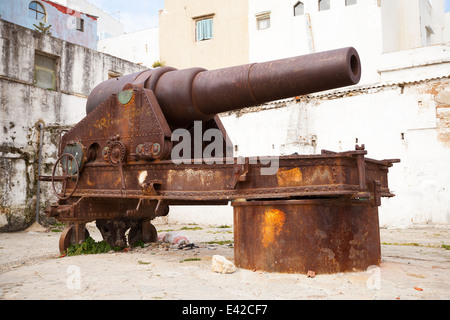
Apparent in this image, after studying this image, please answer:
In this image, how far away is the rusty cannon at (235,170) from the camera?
386 centimetres

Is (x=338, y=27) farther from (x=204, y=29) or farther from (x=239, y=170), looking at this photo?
(x=239, y=170)

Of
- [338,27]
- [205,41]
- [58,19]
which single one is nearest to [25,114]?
[205,41]

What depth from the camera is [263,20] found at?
16.8m

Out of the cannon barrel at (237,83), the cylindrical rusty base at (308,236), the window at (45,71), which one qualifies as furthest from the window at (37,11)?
the cylindrical rusty base at (308,236)

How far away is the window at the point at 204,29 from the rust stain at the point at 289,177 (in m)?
15.3

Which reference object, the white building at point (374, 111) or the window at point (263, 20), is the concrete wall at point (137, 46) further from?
the white building at point (374, 111)

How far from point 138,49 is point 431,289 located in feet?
76.8

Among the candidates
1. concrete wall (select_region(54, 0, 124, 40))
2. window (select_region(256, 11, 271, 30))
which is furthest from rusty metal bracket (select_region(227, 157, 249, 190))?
concrete wall (select_region(54, 0, 124, 40))

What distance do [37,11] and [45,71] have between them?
36.2ft

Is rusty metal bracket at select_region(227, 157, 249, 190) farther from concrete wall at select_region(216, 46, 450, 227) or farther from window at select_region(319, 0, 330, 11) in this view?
window at select_region(319, 0, 330, 11)

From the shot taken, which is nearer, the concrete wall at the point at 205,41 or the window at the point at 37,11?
the concrete wall at the point at 205,41

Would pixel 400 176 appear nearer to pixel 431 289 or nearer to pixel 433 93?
pixel 433 93

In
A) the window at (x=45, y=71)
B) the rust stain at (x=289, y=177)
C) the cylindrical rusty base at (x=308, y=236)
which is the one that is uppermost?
the window at (x=45, y=71)

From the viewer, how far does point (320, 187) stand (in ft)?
12.4
